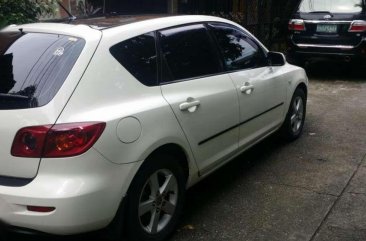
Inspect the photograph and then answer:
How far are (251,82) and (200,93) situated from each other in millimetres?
929

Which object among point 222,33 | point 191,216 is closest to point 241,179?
point 191,216

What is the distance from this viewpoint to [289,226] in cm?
379

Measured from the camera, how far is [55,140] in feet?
9.15

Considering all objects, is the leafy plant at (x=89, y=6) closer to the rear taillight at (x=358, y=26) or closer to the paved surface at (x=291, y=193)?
the paved surface at (x=291, y=193)

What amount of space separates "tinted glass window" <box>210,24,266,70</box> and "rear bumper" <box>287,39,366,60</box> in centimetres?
483

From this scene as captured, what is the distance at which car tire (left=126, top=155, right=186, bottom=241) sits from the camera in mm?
3152

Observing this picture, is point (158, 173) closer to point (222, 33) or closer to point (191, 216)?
point (191, 216)

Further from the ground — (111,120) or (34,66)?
(34,66)

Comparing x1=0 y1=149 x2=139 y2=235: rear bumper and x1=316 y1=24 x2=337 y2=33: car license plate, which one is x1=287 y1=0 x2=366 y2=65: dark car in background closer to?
x1=316 y1=24 x2=337 y2=33: car license plate

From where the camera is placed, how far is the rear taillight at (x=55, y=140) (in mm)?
2789

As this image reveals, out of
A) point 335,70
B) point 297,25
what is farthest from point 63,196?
point 335,70

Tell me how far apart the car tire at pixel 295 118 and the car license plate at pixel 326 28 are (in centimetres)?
385

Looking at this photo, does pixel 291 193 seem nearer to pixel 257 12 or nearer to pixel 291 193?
pixel 291 193

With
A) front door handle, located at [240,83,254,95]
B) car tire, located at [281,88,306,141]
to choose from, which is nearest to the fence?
car tire, located at [281,88,306,141]
